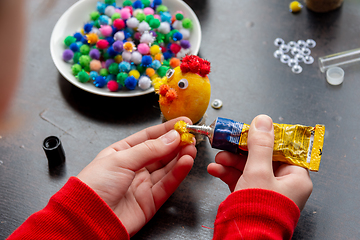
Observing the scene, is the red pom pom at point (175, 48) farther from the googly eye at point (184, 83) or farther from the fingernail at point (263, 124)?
the fingernail at point (263, 124)

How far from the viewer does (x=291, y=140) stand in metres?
0.57

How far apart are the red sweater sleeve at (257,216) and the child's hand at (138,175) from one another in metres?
0.15

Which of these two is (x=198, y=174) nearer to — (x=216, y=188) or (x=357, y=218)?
(x=216, y=188)

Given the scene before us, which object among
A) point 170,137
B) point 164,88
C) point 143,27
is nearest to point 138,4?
point 143,27

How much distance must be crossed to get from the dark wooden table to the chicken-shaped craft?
0.15 meters

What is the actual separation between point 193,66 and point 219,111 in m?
0.22

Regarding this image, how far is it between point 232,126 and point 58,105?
1.79ft

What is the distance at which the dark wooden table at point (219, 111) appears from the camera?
0.66 metres

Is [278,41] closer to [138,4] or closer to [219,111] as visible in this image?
[219,111]

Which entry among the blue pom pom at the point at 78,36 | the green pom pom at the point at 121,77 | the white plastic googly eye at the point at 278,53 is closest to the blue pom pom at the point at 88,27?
the blue pom pom at the point at 78,36

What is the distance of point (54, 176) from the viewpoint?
0.72 metres

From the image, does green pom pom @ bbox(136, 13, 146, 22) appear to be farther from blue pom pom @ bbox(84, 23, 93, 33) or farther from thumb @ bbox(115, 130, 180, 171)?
thumb @ bbox(115, 130, 180, 171)

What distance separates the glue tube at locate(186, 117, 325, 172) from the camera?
57 centimetres

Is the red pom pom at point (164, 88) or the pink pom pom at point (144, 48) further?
the pink pom pom at point (144, 48)
